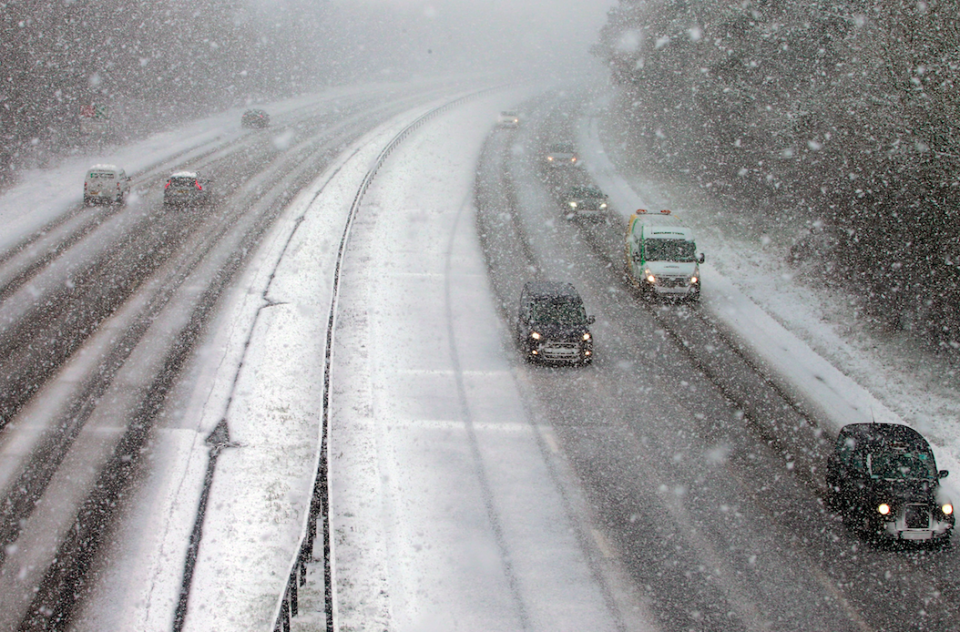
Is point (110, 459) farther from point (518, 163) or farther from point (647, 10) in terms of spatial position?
point (647, 10)

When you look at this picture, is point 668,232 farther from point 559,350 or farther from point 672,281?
point 559,350

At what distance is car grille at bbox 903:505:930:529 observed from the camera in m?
13.2

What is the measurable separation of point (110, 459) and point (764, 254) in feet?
76.8

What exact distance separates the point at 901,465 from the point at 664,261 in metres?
12.9

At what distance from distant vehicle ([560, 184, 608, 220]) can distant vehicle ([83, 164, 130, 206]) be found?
1876 cm

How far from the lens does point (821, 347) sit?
22641 millimetres

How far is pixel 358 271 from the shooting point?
2761 cm

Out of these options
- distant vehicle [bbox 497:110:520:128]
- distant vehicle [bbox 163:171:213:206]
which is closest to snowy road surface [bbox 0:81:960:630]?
distant vehicle [bbox 163:171:213:206]

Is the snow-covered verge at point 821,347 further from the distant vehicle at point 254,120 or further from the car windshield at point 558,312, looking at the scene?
the distant vehicle at point 254,120

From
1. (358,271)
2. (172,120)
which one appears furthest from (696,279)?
(172,120)

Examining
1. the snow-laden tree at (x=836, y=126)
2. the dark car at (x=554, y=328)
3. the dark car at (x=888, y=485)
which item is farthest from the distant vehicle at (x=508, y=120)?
the dark car at (x=888, y=485)

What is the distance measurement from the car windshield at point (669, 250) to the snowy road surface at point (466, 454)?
5.46ft

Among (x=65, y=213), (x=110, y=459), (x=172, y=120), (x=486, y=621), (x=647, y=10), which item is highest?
(x=647, y=10)

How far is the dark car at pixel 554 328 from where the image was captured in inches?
803
